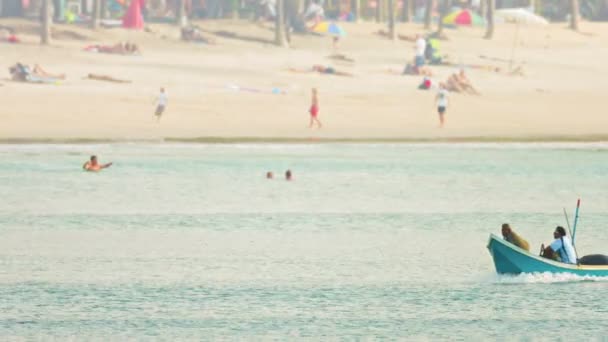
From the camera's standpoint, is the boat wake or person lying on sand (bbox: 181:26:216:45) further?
person lying on sand (bbox: 181:26:216:45)

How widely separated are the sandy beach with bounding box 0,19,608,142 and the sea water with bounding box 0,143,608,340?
312cm

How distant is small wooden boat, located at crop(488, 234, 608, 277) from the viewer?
29.1 metres

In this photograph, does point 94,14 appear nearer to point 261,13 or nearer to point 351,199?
point 261,13

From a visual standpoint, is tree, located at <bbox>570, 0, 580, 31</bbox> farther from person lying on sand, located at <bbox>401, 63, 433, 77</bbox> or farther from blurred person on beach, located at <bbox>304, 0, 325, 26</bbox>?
person lying on sand, located at <bbox>401, 63, 433, 77</bbox>

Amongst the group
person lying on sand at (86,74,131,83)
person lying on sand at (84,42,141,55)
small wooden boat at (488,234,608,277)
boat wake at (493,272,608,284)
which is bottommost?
boat wake at (493,272,608,284)

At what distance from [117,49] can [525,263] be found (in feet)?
178

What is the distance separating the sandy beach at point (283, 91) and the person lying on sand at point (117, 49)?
0.97m

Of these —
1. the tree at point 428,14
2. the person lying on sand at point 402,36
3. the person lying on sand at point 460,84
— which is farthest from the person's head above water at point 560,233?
the tree at point 428,14

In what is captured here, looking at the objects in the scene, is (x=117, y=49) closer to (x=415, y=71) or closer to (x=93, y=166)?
(x=415, y=71)

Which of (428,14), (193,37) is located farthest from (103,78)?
(428,14)

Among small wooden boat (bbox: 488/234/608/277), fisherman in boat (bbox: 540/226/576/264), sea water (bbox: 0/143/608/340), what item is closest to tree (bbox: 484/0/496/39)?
sea water (bbox: 0/143/608/340)

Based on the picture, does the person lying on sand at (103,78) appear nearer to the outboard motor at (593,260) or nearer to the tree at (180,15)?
the tree at (180,15)

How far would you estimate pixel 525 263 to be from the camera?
29.4 m

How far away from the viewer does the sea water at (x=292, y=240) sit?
27.2 m
